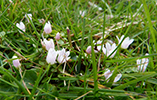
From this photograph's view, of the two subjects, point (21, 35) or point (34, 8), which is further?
point (34, 8)

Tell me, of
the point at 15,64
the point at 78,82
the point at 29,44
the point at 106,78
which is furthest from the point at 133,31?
the point at 15,64

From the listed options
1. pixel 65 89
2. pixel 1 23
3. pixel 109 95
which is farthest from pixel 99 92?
pixel 1 23

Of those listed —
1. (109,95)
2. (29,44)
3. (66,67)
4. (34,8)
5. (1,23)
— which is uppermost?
(34,8)

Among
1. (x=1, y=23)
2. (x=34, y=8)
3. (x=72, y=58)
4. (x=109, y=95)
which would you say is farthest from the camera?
(x=34, y=8)

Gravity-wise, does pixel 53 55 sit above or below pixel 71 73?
above

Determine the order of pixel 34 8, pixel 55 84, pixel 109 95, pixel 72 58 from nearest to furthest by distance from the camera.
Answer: pixel 109 95 → pixel 55 84 → pixel 72 58 → pixel 34 8

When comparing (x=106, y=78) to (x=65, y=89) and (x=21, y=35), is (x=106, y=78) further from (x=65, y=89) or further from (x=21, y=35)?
(x=21, y=35)

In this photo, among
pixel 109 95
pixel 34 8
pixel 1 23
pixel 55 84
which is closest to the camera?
pixel 109 95

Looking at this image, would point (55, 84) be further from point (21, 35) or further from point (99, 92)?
point (21, 35)

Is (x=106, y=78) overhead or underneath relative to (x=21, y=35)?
underneath
